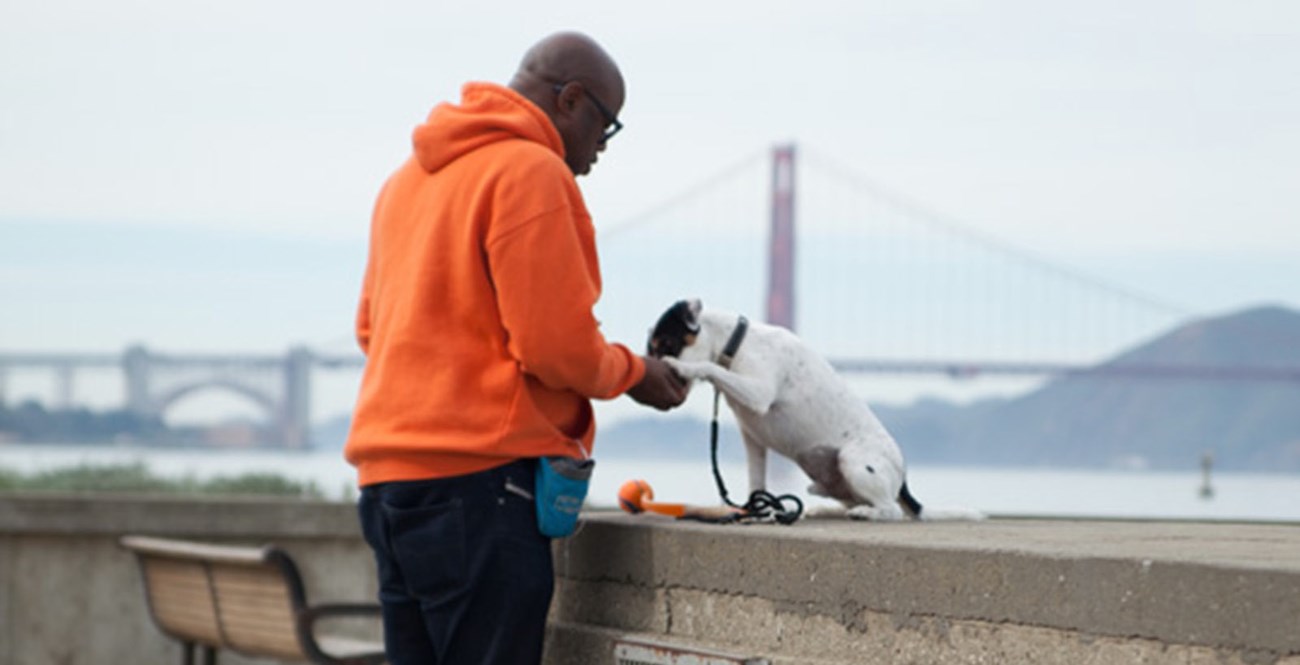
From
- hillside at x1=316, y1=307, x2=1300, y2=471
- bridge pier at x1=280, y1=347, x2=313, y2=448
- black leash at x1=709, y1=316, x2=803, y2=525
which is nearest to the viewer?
black leash at x1=709, y1=316, x2=803, y2=525

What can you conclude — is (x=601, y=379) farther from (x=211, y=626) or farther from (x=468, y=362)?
(x=211, y=626)

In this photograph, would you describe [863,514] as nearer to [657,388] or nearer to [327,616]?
[657,388]

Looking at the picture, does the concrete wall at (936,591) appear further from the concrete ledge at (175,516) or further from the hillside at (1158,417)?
the hillside at (1158,417)

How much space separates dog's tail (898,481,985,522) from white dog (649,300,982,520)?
0.15 ft

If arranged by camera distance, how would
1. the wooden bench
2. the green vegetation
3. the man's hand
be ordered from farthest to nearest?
1. the green vegetation
2. the wooden bench
3. the man's hand

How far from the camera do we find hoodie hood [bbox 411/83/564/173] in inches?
133

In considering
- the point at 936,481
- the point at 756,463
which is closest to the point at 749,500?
the point at 756,463

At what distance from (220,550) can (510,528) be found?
316cm

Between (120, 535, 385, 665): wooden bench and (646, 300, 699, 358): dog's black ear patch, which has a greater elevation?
(646, 300, 699, 358): dog's black ear patch

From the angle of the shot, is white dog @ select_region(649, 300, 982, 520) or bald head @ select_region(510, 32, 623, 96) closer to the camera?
bald head @ select_region(510, 32, 623, 96)

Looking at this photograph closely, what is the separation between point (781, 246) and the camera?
94.0 ft

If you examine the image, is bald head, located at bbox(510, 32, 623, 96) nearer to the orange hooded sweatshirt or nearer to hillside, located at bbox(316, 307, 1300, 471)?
the orange hooded sweatshirt

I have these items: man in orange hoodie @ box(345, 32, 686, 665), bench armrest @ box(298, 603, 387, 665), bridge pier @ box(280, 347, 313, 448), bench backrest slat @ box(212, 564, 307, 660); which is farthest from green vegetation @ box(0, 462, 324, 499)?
bridge pier @ box(280, 347, 313, 448)

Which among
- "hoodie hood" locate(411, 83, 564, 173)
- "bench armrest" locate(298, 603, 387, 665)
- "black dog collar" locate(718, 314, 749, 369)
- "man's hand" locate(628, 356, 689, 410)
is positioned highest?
"hoodie hood" locate(411, 83, 564, 173)
